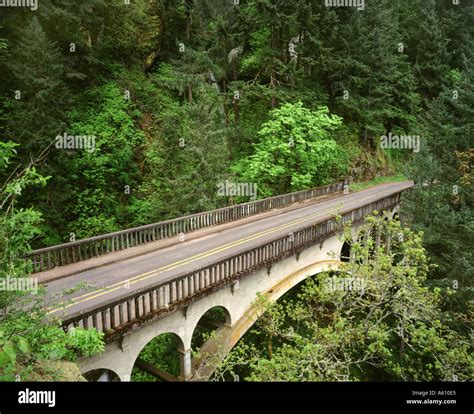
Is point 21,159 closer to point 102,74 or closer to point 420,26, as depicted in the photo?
point 102,74

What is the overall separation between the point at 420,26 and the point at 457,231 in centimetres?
3773

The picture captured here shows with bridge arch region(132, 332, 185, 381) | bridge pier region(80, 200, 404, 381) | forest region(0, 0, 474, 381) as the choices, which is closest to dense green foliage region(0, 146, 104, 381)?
bridge pier region(80, 200, 404, 381)

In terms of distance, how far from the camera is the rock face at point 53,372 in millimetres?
5949

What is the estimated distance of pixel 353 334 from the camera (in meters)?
11.6

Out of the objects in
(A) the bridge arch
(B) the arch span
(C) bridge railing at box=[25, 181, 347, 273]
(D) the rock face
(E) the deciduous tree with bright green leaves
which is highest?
(E) the deciduous tree with bright green leaves

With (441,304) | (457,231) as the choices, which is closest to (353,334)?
(441,304)

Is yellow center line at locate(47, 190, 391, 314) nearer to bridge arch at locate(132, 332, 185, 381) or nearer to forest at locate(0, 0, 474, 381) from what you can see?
forest at locate(0, 0, 474, 381)

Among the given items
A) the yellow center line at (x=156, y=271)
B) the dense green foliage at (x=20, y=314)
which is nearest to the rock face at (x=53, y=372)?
the dense green foliage at (x=20, y=314)

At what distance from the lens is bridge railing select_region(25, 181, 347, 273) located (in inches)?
488

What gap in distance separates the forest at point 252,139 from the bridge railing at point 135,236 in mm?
2077

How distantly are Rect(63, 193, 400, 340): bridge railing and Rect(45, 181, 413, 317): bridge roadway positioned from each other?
25 centimetres

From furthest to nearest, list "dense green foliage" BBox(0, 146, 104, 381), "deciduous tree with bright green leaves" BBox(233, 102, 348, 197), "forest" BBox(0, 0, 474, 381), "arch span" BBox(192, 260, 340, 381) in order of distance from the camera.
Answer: "deciduous tree with bright green leaves" BBox(233, 102, 348, 197)
"forest" BBox(0, 0, 474, 381)
"arch span" BBox(192, 260, 340, 381)
"dense green foliage" BBox(0, 146, 104, 381)

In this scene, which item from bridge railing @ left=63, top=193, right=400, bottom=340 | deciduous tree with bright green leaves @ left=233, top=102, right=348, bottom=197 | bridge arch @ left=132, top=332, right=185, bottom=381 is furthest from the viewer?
deciduous tree with bright green leaves @ left=233, top=102, right=348, bottom=197

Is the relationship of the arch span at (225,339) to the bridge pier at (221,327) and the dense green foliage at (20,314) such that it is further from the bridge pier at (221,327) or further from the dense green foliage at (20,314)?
the dense green foliage at (20,314)
